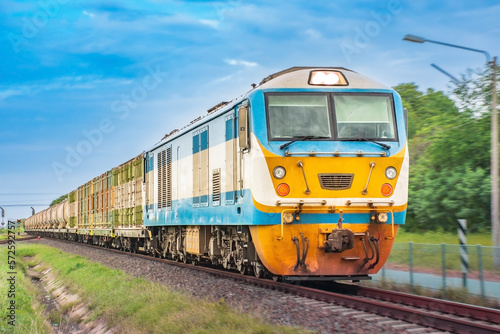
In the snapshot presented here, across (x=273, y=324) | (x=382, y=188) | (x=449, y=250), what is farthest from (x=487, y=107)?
(x=273, y=324)

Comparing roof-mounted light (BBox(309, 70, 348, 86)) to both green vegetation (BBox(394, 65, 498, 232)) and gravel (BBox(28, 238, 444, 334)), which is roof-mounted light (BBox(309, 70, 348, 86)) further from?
green vegetation (BBox(394, 65, 498, 232))

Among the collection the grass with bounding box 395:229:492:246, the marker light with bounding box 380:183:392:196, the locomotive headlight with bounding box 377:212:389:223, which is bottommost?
the grass with bounding box 395:229:492:246

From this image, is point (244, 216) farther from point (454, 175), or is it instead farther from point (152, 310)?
point (454, 175)

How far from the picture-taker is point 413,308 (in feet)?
32.7

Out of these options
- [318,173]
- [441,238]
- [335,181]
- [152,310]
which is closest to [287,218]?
[318,173]

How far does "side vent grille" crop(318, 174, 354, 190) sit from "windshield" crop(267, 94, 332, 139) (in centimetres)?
75

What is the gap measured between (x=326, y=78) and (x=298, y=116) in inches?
→ 39.5

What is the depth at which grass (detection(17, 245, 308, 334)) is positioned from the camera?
8062mm

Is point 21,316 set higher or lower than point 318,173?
lower

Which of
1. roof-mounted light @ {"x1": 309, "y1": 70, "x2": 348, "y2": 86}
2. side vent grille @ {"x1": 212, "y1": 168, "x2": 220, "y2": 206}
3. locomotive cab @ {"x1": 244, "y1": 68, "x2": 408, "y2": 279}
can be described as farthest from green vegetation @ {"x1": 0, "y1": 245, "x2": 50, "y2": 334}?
roof-mounted light @ {"x1": 309, "y1": 70, "x2": 348, "y2": 86}

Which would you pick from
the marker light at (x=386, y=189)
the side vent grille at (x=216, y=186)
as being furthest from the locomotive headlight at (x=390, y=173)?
the side vent grille at (x=216, y=186)

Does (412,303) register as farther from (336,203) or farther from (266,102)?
(266,102)

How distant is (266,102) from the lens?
1125 cm

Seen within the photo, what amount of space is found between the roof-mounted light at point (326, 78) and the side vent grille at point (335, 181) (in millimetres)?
1792
